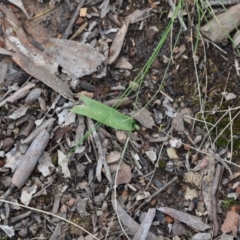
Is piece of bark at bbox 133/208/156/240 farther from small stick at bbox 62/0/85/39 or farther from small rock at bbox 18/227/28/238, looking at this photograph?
small stick at bbox 62/0/85/39

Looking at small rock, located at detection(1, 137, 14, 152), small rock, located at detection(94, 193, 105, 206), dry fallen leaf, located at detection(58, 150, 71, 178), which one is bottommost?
small rock, located at detection(94, 193, 105, 206)

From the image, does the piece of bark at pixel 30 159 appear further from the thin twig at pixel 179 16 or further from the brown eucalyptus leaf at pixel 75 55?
the thin twig at pixel 179 16

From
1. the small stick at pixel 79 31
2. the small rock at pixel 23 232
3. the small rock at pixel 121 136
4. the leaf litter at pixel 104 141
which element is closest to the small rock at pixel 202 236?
the leaf litter at pixel 104 141

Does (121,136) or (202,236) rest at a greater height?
(121,136)

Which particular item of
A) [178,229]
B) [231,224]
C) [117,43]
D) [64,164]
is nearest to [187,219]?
[178,229]

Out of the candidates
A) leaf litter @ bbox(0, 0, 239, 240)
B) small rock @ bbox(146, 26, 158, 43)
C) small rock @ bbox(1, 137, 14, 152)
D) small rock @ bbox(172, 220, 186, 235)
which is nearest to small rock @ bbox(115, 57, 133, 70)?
leaf litter @ bbox(0, 0, 239, 240)

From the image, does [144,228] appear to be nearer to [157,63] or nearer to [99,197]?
[99,197]

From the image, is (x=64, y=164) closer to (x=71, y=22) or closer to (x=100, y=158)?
(x=100, y=158)
